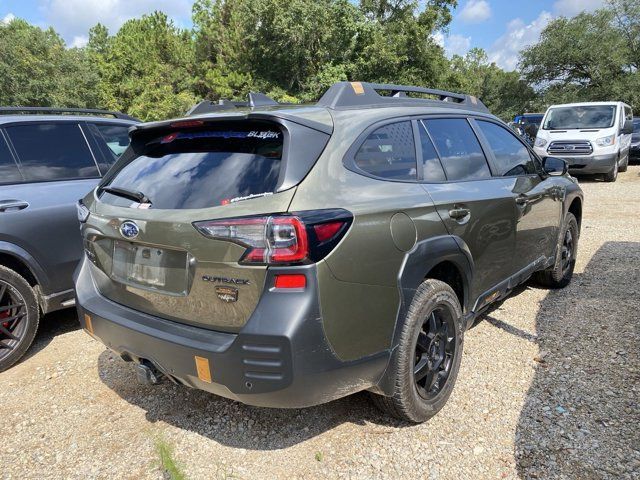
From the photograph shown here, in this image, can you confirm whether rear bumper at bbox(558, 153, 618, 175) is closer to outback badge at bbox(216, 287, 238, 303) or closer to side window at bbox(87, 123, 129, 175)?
side window at bbox(87, 123, 129, 175)

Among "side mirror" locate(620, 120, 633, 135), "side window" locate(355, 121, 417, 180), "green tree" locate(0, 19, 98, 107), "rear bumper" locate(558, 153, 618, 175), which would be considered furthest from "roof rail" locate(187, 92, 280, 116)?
"green tree" locate(0, 19, 98, 107)

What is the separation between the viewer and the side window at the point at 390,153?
2.45 m

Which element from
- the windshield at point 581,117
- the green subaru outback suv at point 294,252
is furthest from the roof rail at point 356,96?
the windshield at point 581,117

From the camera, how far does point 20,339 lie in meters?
3.63

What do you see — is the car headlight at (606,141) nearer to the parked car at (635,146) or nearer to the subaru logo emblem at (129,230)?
the parked car at (635,146)

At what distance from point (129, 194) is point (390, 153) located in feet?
4.61

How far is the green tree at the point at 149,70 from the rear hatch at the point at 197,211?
24423 millimetres

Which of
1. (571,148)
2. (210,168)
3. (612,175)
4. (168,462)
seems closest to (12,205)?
(210,168)

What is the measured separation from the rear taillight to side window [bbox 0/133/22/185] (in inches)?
98.7

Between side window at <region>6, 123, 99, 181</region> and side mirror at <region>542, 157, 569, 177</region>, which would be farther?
side mirror at <region>542, 157, 569, 177</region>

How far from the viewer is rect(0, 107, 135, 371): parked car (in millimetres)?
3570

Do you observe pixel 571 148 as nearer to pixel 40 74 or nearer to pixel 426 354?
pixel 426 354

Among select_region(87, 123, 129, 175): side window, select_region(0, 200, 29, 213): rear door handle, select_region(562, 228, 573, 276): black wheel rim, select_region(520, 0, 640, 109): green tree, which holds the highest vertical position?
select_region(520, 0, 640, 109): green tree

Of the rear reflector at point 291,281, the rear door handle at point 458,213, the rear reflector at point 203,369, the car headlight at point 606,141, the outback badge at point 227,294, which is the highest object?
the rear door handle at point 458,213
